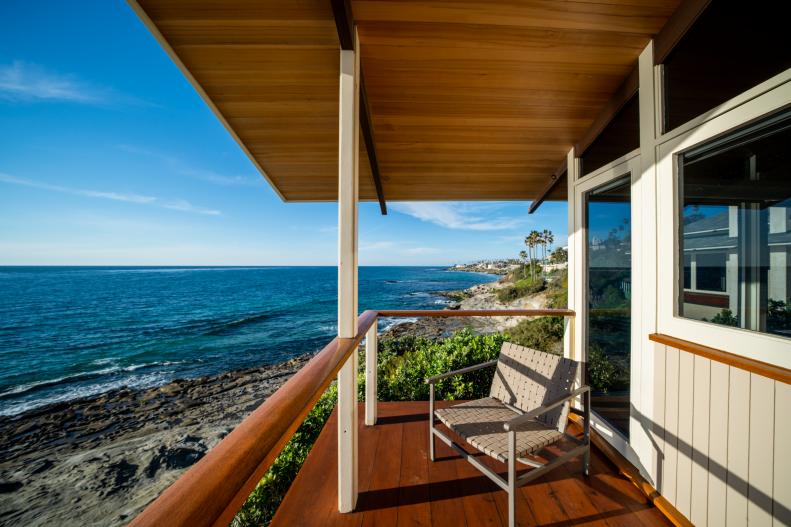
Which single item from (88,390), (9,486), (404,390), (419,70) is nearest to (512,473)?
(404,390)

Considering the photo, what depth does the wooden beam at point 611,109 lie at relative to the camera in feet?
6.81

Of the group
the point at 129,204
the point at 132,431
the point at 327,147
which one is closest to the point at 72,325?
the point at 129,204

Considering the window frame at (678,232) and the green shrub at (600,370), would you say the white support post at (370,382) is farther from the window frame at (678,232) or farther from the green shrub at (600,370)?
the window frame at (678,232)

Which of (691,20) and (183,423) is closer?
(691,20)

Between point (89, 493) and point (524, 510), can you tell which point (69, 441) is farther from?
point (524, 510)

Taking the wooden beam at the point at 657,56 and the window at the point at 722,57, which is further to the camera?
the wooden beam at the point at 657,56

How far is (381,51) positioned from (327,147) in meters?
0.97

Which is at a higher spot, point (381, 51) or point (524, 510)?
point (381, 51)

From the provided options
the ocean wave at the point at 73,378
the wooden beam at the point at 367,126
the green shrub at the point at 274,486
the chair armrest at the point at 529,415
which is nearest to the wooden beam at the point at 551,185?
the wooden beam at the point at 367,126

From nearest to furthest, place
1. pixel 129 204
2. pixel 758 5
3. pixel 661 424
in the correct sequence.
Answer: pixel 758 5
pixel 661 424
pixel 129 204

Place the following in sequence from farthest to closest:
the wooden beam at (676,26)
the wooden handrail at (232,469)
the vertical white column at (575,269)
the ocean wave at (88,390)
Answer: the ocean wave at (88,390) → the vertical white column at (575,269) → the wooden beam at (676,26) → the wooden handrail at (232,469)

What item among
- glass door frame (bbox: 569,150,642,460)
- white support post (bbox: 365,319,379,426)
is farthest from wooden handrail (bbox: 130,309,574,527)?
glass door frame (bbox: 569,150,642,460)

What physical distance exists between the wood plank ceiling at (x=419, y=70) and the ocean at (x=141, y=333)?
42.0 feet

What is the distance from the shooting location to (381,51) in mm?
1929
